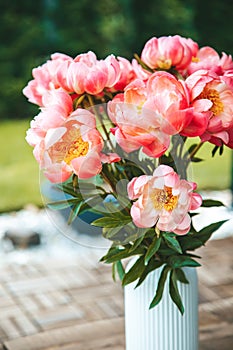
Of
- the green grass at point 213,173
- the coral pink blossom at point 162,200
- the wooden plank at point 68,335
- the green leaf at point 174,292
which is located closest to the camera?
the coral pink blossom at point 162,200

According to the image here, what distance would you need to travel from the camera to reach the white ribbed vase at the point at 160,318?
5.48ft

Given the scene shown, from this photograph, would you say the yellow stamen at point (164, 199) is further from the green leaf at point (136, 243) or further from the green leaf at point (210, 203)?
the green leaf at point (210, 203)

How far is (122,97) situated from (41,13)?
550cm

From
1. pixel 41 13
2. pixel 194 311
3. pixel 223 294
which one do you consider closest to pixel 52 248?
pixel 223 294

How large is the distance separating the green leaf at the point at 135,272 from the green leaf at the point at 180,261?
2.6 inches

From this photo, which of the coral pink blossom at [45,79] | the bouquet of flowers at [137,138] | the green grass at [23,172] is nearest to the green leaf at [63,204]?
the bouquet of flowers at [137,138]

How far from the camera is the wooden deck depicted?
212cm

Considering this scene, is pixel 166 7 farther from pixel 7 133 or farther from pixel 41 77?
pixel 41 77

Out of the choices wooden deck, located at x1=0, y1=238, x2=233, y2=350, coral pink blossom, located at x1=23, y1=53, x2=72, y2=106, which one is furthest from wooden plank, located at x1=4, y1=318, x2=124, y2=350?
coral pink blossom, located at x1=23, y1=53, x2=72, y2=106

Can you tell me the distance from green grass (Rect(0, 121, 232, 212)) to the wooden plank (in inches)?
101

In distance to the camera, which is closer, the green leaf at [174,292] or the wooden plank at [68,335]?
the green leaf at [174,292]

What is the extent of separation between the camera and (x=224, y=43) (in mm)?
7121

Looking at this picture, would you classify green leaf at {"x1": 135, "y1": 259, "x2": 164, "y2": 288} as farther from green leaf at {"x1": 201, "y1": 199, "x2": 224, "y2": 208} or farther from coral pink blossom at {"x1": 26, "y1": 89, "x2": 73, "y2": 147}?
coral pink blossom at {"x1": 26, "y1": 89, "x2": 73, "y2": 147}

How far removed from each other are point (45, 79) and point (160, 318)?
1.85ft
